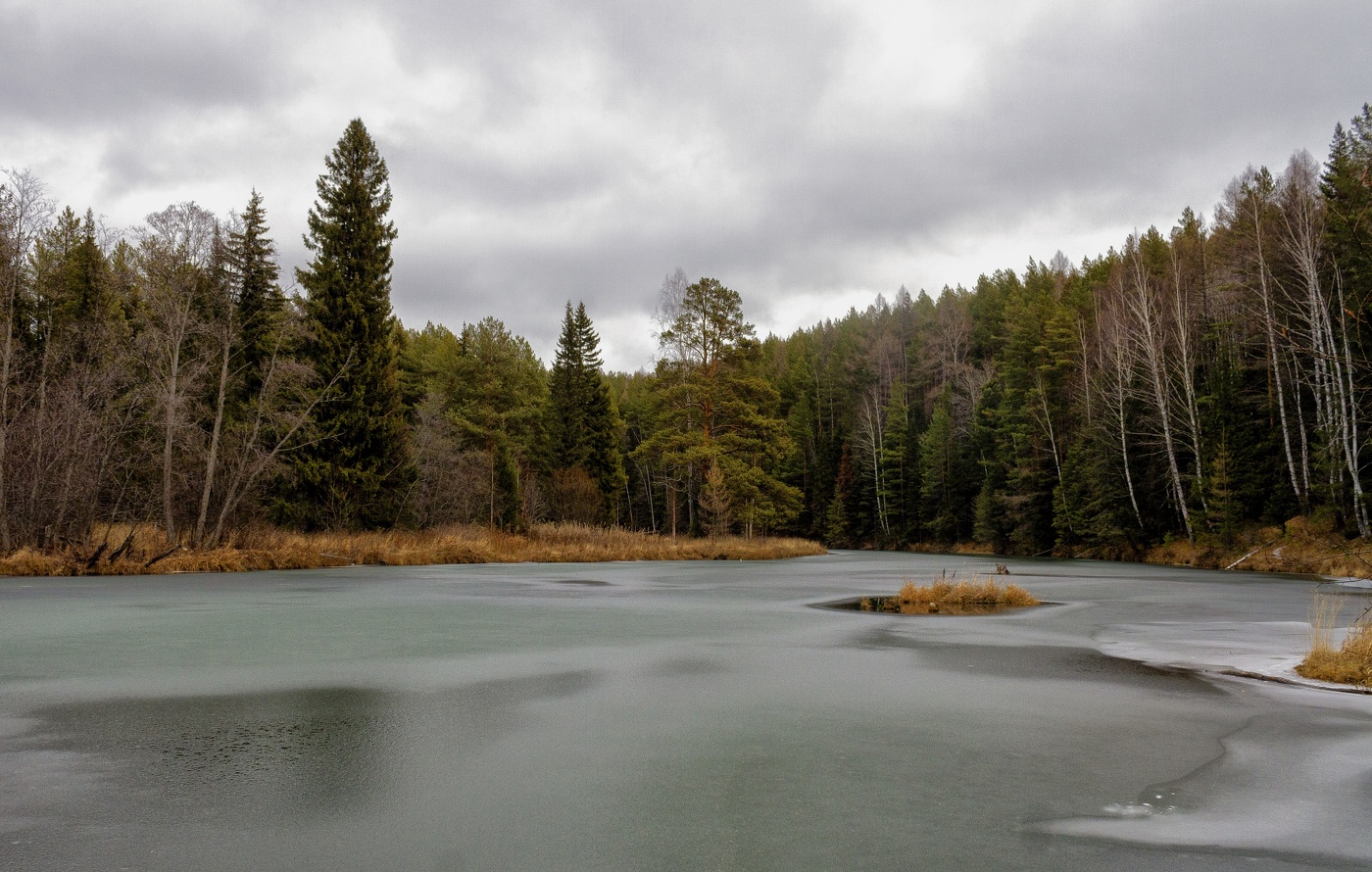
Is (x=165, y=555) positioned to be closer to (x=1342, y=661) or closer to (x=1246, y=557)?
(x=1342, y=661)

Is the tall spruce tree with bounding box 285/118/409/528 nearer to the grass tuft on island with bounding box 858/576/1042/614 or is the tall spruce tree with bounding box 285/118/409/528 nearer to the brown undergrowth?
the grass tuft on island with bounding box 858/576/1042/614

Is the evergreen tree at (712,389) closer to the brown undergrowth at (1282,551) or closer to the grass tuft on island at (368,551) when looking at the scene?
the grass tuft on island at (368,551)

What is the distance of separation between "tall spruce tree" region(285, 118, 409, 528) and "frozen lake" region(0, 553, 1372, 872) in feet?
60.8

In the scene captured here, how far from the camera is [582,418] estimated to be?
169 ft

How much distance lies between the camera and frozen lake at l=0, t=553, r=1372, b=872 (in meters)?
3.64

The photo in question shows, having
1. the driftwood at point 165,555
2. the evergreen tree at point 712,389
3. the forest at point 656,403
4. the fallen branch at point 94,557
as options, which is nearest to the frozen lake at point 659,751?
the forest at point 656,403

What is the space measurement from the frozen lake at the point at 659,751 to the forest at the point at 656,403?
5.74m

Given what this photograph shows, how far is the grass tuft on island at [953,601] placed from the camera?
1475 centimetres

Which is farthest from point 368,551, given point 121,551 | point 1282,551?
point 1282,551

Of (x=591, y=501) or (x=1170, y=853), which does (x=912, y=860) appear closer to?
(x=1170, y=853)

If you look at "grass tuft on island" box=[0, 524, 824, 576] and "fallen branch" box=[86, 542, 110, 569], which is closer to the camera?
"fallen branch" box=[86, 542, 110, 569]

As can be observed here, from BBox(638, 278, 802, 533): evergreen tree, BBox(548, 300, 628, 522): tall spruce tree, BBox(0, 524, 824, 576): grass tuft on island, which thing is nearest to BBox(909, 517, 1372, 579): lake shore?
BBox(0, 524, 824, 576): grass tuft on island

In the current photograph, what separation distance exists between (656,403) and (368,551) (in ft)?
58.0

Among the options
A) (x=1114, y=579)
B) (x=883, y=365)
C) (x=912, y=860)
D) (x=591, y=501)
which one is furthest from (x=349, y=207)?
(x=883, y=365)
